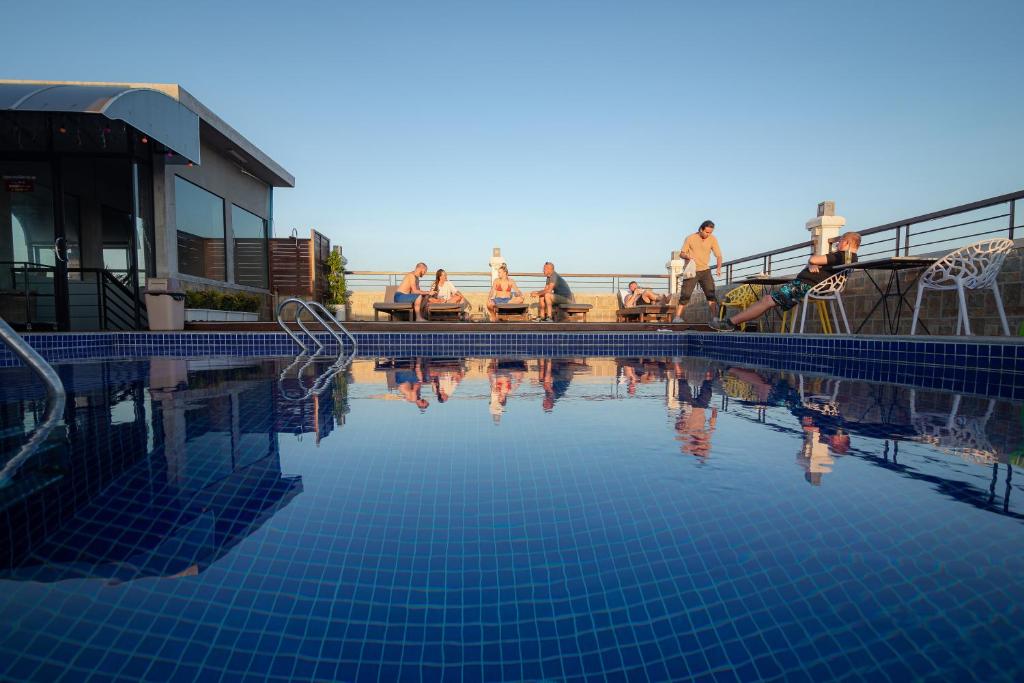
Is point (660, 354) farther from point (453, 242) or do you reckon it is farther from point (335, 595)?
point (453, 242)

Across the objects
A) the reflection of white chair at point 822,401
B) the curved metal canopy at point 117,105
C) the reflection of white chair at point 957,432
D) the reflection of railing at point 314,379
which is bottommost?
the reflection of railing at point 314,379

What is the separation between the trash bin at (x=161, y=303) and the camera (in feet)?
21.9

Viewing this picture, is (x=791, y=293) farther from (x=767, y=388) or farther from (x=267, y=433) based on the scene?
(x=267, y=433)

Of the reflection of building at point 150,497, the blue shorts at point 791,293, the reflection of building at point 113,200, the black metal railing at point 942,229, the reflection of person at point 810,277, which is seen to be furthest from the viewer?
the reflection of building at point 113,200

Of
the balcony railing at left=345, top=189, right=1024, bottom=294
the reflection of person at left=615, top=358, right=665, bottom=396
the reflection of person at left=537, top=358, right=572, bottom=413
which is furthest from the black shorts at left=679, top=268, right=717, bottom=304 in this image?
the reflection of person at left=537, top=358, right=572, bottom=413

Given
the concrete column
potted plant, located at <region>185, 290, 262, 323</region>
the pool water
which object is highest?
the concrete column

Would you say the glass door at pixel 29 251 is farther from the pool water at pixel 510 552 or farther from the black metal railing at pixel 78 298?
the pool water at pixel 510 552

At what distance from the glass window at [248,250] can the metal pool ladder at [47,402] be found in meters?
9.19

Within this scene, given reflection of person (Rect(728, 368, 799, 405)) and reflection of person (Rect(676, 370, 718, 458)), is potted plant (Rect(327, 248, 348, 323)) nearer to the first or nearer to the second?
reflection of person (Rect(728, 368, 799, 405))

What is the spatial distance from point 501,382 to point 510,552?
7.81 ft

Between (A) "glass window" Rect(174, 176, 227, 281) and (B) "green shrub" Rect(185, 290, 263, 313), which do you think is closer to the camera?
(B) "green shrub" Rect(185, 290, 263, 313)

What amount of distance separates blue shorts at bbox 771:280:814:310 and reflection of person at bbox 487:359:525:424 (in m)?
3.20

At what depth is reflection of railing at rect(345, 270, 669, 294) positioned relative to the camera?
12.7m

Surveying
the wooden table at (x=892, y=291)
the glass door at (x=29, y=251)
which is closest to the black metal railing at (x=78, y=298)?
the glass door at (x=29, y=251)
